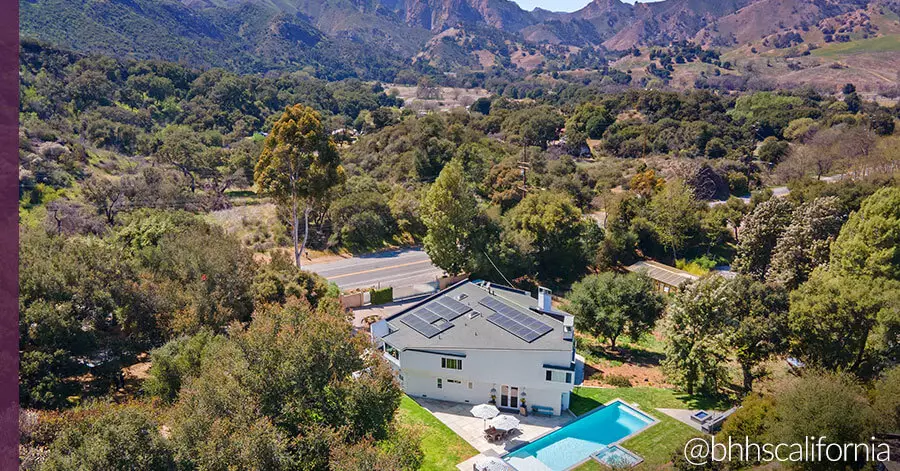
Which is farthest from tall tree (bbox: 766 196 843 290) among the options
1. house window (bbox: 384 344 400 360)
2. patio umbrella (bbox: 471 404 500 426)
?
house window (bbox: 384 344 400 360)

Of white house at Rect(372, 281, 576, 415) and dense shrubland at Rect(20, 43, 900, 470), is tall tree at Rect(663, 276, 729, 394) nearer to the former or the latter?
dense shrubland at Rect(20, 43, 900, 470)

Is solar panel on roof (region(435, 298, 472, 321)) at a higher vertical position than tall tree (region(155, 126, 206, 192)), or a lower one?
lower

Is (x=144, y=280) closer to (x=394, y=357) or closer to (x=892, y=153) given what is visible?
(x=394, y=357)

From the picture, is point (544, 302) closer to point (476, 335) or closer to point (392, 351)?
point (476, 335)

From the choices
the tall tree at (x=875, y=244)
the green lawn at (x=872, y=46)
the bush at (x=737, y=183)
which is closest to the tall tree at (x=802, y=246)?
the tall tree at (x=875, y=244)

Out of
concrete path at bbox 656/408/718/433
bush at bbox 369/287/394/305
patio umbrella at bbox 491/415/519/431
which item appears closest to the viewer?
patio umbrella at bbox 491/415/519/431

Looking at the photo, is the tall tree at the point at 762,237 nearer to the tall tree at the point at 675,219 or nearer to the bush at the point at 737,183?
the tall tree at the point at 675,219

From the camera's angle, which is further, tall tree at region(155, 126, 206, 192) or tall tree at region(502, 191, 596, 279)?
tall tree at region(155, 126, 206, 192)
